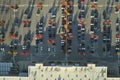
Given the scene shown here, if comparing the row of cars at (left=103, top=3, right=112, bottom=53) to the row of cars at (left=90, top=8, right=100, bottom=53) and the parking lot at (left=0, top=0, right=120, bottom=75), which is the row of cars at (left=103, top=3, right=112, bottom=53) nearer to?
the parking lot at (left=0, top=0, right=120, bottom=75)

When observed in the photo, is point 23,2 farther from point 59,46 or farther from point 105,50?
point 105,50

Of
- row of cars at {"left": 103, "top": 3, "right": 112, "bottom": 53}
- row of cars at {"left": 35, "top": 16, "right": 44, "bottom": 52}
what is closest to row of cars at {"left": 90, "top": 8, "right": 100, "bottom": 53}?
row of cars at {"left": 103, "top": 3, "right": 112, "bottom": 53}

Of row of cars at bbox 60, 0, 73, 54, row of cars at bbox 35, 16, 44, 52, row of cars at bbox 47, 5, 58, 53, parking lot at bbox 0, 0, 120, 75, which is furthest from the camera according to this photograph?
row of cars at bbox 35, 16, 44, 52

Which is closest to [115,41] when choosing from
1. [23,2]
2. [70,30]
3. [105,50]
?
[105,50]

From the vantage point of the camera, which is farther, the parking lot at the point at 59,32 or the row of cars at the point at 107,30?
the parking lot at the point at 59,32

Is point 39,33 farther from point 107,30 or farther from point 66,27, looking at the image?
point 107,30

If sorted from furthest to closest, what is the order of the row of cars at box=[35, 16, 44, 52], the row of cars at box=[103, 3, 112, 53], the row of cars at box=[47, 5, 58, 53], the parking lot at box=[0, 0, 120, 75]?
the row of cars at box=[35, 16, 44, 52], the row of cars at box=[47, 5, 58, 53], the parking lot at box=[0, 0, 120, 75], the row of cars at box=[103, 3, 112, 53]

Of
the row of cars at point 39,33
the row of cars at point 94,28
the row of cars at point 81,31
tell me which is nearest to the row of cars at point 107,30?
the row of cars at point 94,28

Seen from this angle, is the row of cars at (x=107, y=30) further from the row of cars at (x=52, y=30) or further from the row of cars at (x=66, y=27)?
the row of cars at (x=52, y=30)

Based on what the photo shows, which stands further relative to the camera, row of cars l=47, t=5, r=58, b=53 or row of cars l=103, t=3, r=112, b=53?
row of cars l=47, t=5, r=58, b=53
